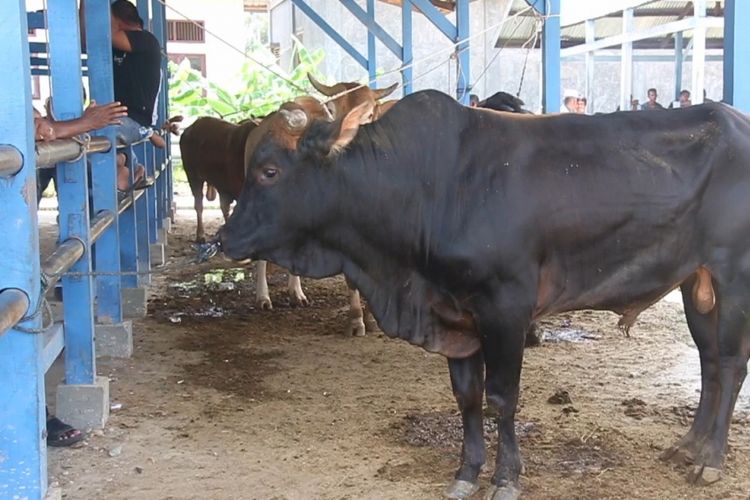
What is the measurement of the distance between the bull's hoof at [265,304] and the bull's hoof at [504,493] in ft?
13.0

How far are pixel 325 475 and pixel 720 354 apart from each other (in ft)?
5.84

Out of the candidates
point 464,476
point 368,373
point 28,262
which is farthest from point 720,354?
point 28,262

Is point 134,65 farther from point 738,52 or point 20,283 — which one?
point 20,283

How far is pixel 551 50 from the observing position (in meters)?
6.90

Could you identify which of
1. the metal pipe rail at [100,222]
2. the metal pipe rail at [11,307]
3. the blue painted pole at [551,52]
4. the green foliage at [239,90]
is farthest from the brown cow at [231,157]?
the green foliage at [239,90]

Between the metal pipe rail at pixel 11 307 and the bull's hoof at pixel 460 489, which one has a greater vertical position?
the metal pipe rail at pixel 11 307

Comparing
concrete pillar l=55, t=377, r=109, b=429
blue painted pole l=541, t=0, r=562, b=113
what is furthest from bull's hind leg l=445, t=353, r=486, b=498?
blue painted pole l=541, t=0, r=562, b=113

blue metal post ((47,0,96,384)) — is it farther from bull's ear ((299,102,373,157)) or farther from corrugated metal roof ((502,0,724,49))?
corrugated metal roof ((502,0,724,49))

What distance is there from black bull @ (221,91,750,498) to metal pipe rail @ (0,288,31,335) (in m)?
1.01

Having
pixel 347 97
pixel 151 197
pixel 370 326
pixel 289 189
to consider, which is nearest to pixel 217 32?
pixel 151 197

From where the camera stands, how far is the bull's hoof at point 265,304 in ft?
24.6

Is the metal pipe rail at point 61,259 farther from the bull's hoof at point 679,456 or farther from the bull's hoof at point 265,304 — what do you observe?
the bull's hoof at point 265,304

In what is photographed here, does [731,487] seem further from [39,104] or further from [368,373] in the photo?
[39,104]

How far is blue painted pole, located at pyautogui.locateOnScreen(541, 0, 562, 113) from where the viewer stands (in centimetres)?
687
